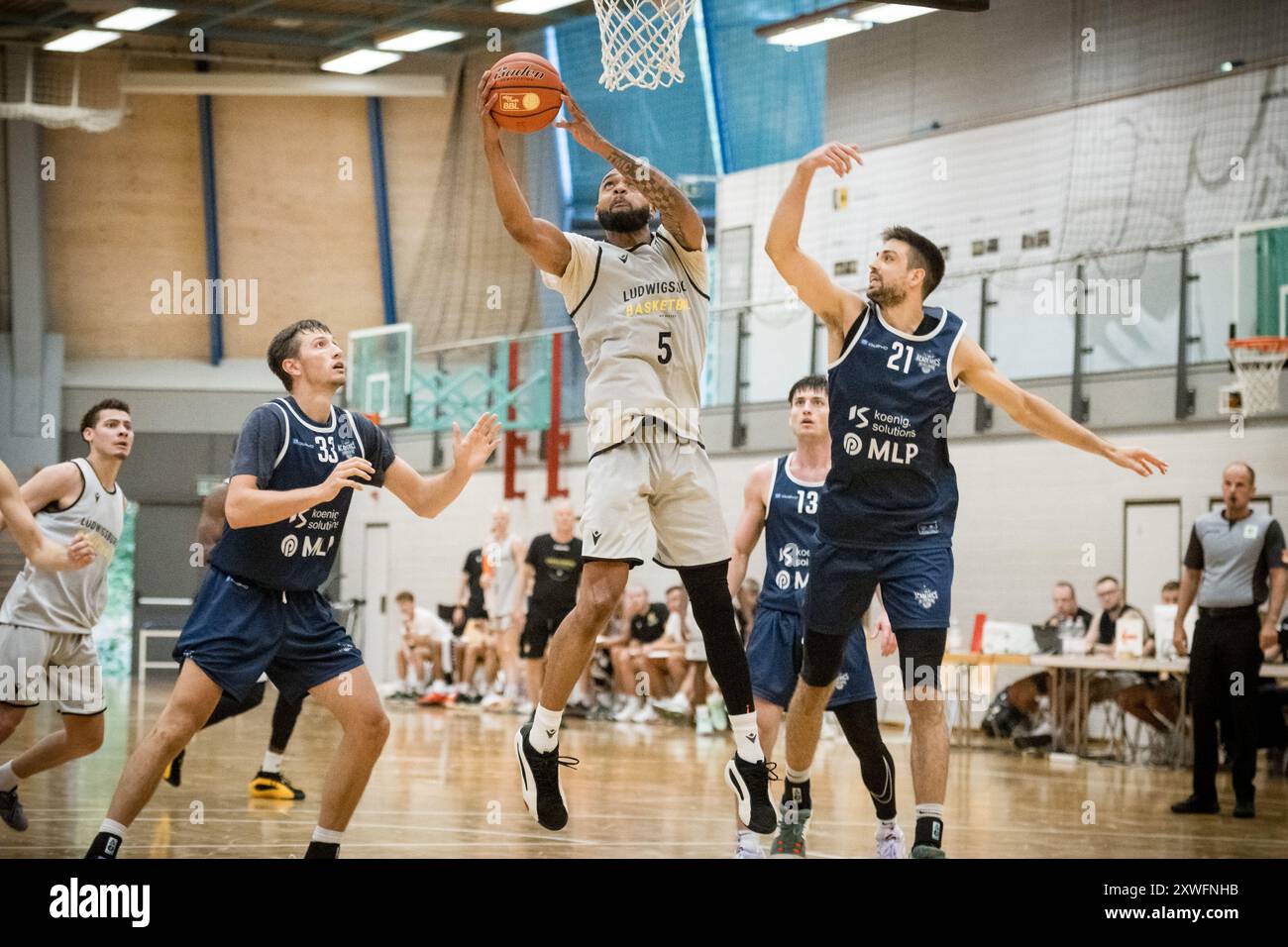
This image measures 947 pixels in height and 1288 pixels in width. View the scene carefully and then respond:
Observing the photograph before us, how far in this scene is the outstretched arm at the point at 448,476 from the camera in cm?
567

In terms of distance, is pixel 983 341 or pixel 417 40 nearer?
pixel 983 341

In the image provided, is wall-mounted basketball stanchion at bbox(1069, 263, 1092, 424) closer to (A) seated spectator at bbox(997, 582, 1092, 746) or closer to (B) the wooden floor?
Result: (A) seated spectator at bbox(997, 582, 1092, 746)

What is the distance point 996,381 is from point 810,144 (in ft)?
45.2

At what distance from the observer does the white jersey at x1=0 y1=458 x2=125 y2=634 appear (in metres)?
6.95

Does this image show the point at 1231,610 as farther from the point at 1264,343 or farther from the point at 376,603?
the point at 376,603

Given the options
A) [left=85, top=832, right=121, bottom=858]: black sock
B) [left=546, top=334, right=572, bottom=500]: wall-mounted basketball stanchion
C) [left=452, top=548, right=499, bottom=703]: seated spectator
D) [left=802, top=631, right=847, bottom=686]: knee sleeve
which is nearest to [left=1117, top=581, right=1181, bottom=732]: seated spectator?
[left=802, top=631, right=847, bottom=686]: knee sleeve

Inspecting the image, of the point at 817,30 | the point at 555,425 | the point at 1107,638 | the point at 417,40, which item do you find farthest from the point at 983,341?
the point at 417,40

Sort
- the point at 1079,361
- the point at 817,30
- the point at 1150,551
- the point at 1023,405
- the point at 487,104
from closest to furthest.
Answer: the point at 487,104 → the point at 1023,405 → the point at 1150,551 → the point at 1079,361 → the point at 817,30

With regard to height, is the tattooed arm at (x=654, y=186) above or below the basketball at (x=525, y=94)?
below

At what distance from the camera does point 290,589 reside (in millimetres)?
5637

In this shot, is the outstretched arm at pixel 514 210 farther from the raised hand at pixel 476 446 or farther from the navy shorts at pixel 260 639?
the navy shorts at pixel 260 639

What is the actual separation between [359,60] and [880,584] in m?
18.1

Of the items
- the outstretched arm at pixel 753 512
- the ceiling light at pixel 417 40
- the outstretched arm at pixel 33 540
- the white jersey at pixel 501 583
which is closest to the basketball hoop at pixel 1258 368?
the outstretched arm at pixel 753 512

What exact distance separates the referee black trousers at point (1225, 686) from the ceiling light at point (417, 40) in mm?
14284
